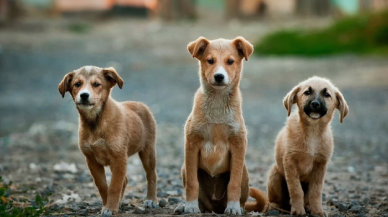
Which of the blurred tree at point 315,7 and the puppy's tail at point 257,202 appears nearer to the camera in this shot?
the puppy's tail at point 257,202

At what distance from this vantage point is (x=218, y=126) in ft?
19.2

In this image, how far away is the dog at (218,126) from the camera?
19.0 ft

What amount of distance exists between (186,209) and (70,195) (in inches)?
79.0

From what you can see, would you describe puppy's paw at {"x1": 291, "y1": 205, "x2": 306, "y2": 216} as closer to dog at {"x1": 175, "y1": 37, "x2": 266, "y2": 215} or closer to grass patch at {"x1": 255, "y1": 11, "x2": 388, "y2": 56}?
dog at {"x1": 175, "y1": 37, "x2": 266, "y2": 215}

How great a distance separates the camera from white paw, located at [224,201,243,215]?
18.8 feet

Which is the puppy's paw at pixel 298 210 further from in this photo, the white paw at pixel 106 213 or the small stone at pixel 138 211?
the white paw at pixel 106 213

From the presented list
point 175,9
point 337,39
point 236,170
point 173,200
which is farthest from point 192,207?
point 175,9

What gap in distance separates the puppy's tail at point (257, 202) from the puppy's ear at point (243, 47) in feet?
5.00

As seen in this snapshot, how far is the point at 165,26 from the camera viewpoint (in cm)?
2833

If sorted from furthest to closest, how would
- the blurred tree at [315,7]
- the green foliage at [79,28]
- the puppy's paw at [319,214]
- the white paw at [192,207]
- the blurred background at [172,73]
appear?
the blurred tree at [315,7]
the green foliage at [79,28]
the blurred background at [172,73]
the puppy's paw at [319,214]
the white paw at [192,207]

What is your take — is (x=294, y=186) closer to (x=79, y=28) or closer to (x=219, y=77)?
(x=219, y=77)

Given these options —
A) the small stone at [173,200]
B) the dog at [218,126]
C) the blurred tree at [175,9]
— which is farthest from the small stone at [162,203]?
the blurred tree at [175,9]

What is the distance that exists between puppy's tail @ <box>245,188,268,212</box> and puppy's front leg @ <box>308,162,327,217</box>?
0.64m

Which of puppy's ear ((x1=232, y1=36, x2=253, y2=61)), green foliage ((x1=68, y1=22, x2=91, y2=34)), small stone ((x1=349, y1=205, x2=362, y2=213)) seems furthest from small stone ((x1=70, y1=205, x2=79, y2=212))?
green foliage ((x1=68, y1=22, x2=91, y2=34))
